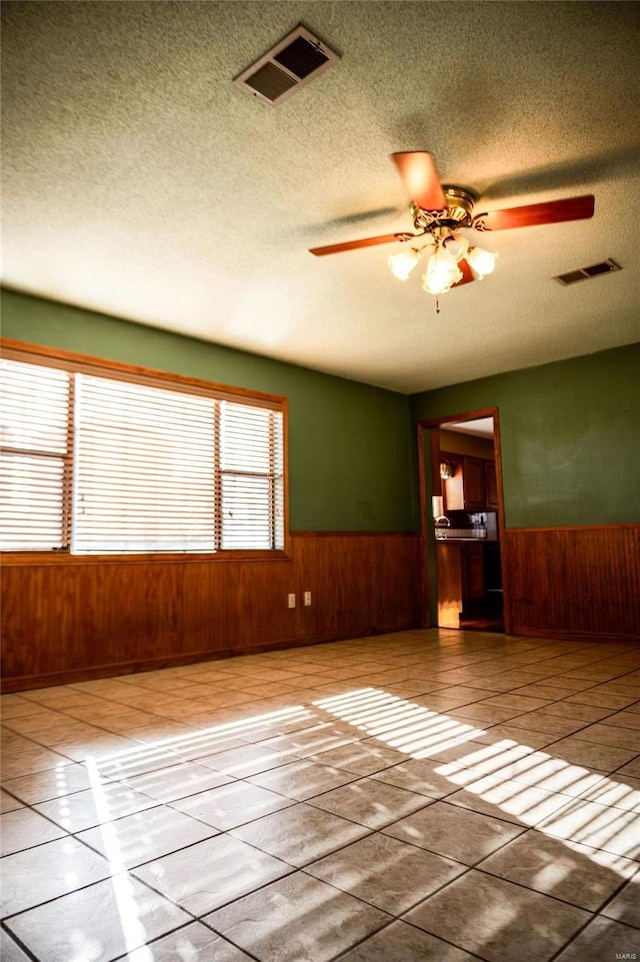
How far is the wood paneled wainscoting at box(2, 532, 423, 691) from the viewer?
4125 millimetres

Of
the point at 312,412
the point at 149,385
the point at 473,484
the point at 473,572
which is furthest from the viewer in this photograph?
the point at 473,484

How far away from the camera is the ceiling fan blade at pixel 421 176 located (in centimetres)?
243

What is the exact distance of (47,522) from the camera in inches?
168

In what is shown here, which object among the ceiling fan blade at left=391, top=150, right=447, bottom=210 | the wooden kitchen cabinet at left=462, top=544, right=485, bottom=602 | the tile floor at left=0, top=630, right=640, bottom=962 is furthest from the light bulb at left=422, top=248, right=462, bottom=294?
the wooden kitchen cabinet at left=462, top=544, right=485, bottom=602

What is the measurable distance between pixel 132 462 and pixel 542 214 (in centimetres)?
332

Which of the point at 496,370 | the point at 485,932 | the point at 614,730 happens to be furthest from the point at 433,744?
the point at 496,370

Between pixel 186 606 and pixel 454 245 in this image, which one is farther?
pixel 186 606

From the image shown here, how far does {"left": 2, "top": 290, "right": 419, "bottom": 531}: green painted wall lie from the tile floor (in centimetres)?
254

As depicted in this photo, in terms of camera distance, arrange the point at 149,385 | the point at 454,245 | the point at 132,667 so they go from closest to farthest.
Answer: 1. the point at 454,245
2. the point at 132,667
3. the point at 149,385

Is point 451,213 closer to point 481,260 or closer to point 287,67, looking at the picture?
point 481,260

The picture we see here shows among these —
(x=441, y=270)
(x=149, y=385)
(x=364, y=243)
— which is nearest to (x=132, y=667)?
(x=149, y=385)

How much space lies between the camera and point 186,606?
4.95 meters

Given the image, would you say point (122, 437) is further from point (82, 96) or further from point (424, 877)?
point (424, 877)

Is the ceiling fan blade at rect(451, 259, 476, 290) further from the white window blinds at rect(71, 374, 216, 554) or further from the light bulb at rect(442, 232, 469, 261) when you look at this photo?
the white window blinds at rect(71, 374, 216, 554)
